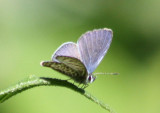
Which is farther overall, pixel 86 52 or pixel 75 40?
pixel 75 40

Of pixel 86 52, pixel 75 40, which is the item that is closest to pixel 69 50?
pixel 86 52

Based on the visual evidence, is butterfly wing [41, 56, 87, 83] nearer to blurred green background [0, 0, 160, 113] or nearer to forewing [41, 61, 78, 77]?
forewing [41, 61, 78, 77]

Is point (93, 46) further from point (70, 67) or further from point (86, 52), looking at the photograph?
point (70, 67)

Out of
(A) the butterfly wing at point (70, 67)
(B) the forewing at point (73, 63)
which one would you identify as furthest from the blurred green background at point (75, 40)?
(B) the forewing at point (73, 63)

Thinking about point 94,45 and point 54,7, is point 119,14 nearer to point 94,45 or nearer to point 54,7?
point 54,7

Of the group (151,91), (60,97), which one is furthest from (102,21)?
(60,97)

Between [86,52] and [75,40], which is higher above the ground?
[75,40]

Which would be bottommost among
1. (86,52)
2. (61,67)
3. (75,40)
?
(61,67)
